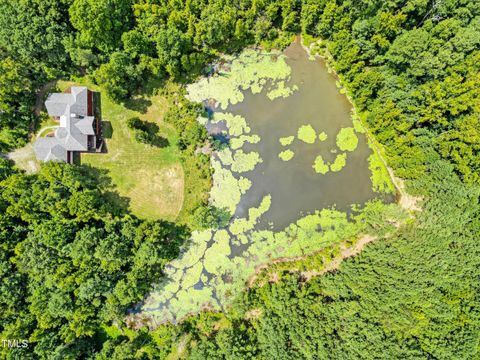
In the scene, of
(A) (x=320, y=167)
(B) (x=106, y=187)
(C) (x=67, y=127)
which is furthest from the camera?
(A) (x=320, y=167)

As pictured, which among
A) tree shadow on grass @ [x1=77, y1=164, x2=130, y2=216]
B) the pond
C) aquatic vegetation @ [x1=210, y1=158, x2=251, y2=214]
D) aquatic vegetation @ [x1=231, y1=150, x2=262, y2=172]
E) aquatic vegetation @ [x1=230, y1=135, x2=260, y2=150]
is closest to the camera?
tree shadow on grass @ [x1=77, y1=164, x2=130, y2=216]

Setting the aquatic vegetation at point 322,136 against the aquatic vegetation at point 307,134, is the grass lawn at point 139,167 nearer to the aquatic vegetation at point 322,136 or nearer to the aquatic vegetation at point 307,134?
the aquatic vegetation at point 307,134

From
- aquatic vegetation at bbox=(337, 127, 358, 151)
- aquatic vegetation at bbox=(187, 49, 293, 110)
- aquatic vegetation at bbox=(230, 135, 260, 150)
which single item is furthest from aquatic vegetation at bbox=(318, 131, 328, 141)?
aquatic vegetation at bbox=(230, 135, 260, 150)

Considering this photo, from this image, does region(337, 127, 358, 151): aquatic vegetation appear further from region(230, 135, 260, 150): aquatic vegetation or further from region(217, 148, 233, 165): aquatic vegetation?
region(217, 148, 233, 165): aquatic vegetation

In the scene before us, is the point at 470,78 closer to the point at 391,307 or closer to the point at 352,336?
the point at 391,307

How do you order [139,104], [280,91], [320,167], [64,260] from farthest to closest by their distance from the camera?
[280,91] → [320,167] → [139,104] → [64,260]

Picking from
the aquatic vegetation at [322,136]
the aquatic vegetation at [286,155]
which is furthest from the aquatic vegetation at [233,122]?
the aquatic vegetation at [322,136]

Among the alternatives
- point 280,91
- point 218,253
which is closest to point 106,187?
point 218,253

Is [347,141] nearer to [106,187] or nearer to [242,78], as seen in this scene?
[242,78]
